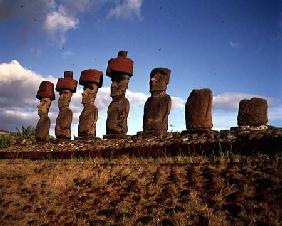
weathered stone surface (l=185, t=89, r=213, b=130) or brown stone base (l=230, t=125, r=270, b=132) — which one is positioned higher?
weathered stone surface (l=185, t=89, r=213, b=130)

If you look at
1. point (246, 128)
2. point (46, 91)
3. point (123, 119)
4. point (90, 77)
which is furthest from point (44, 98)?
point (246, 128)

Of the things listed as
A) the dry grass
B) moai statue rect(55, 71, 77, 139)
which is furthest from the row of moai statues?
the dry grass

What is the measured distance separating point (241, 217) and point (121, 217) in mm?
1643

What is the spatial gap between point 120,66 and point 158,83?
2.22 meters

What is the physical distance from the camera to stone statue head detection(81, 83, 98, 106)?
55.1 ft

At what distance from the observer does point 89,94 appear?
1684cm

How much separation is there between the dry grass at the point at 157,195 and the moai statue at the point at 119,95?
5.84 metres

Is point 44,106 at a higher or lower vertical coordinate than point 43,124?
higher

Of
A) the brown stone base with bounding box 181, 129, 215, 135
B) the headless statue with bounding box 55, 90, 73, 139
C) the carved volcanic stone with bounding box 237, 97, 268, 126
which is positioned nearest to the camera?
the carved volcanic stone with bounding box 237, 97, 268, 126

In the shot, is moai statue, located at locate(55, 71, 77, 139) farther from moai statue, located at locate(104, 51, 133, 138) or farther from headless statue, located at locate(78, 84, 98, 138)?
moai statue, located at locate(104, 51, 133, 138)

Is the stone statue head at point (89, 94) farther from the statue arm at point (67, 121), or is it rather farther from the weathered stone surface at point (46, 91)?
the weathered stone surface at point (46, 91)

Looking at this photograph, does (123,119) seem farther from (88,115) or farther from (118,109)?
(88,115)

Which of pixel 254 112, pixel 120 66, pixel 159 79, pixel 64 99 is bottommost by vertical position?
pixel 254 112

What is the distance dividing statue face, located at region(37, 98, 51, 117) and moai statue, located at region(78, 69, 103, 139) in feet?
12.7
